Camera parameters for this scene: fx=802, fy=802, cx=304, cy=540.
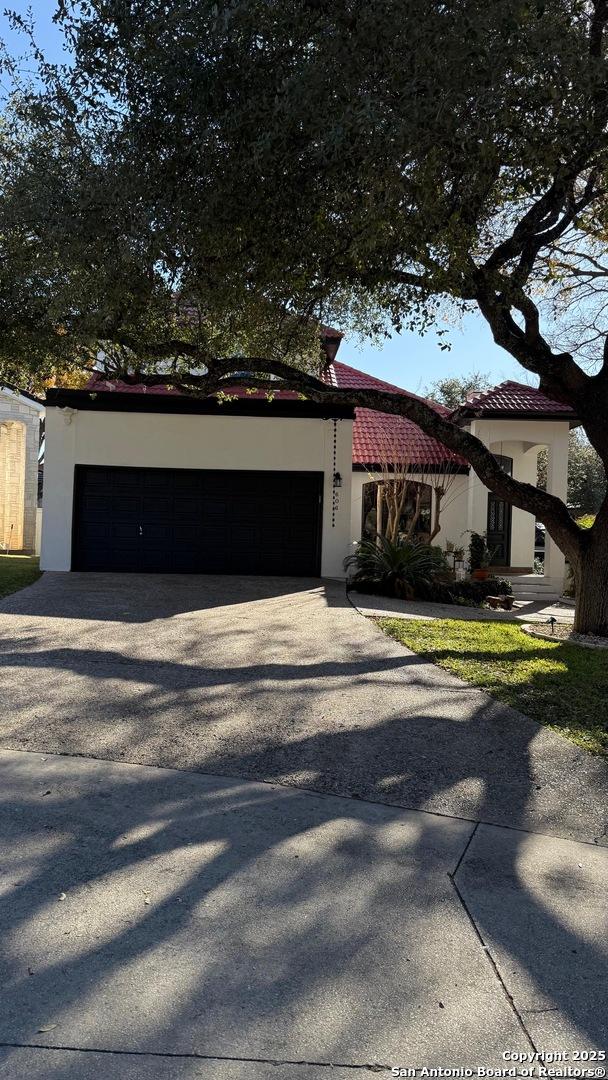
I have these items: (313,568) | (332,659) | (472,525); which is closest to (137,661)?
(332,659)

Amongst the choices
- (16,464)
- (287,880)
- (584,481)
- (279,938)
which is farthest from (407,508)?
(279,938)

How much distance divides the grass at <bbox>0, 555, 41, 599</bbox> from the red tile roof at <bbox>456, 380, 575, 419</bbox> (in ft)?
31.7

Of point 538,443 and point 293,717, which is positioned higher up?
→ point 538,443

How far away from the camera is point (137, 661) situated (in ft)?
25.9

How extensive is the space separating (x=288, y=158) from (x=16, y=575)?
10.7 metres

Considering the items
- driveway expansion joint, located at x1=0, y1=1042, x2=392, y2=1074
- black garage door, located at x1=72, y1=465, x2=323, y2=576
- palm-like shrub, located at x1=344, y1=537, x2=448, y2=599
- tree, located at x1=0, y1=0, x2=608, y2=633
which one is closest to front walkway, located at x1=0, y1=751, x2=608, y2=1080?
driveway expansion joint, located at x1=0, y1=1042, x2=392, y2=1074

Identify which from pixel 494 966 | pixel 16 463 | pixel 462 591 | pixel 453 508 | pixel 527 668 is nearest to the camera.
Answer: pixel 494 966

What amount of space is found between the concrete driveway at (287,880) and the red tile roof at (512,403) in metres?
12.1

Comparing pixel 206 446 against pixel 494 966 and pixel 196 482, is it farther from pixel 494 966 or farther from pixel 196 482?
pixel 494 966

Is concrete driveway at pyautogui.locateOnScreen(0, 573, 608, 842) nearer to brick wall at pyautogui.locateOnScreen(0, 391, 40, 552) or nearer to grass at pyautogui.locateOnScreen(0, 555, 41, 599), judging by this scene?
grass at pyautogui.locateOnScreen(0, 555, 41, 599)

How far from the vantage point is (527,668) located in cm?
858

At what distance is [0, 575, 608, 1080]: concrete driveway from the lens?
2473 mm

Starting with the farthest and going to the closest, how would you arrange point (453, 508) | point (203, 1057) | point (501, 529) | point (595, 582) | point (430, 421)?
point (501, 529) → point (453, 508) → point (595, 582) → point (430, 421) → point (203, 1057)

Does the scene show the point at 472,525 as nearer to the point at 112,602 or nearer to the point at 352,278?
the point at 112,602
